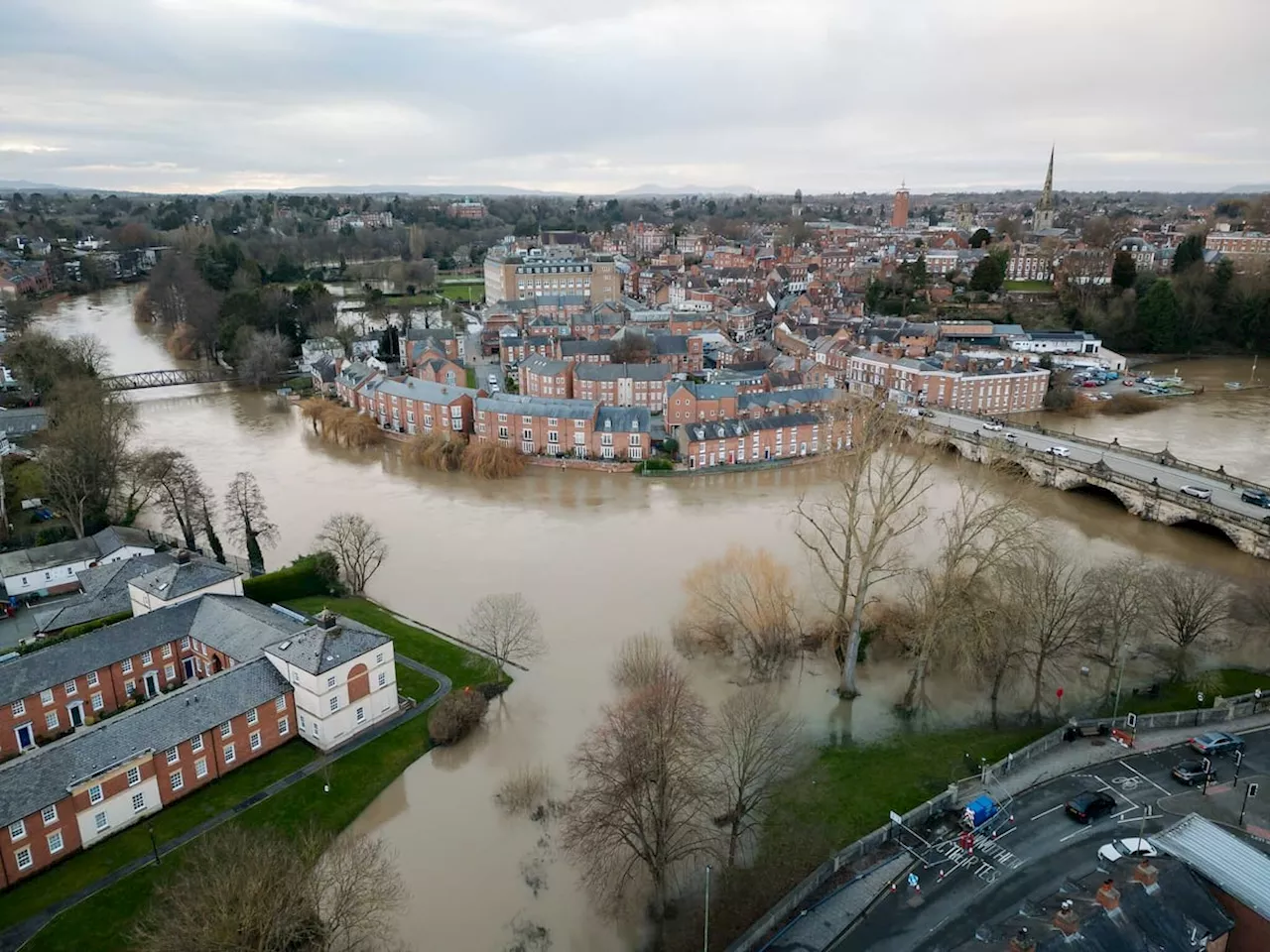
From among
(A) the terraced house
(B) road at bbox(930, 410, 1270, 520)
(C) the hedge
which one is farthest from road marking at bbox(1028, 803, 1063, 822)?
(B) road at bbox(930, 410, 1270, 520)

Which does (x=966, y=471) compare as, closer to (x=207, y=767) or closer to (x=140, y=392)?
(x=207, y=767)

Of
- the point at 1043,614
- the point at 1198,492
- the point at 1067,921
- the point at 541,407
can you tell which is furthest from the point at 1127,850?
the point at 541,407

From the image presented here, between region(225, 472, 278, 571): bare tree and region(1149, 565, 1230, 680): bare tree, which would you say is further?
region(225, 472, 278, 571): bare tree

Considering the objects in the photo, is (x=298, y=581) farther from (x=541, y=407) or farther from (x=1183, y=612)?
(x=1183, y=612)

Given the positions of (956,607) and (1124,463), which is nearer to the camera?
(956,607)

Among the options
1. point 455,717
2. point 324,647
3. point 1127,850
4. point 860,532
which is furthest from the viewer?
point 860,532

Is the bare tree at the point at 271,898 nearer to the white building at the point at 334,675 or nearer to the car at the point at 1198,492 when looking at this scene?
the white building at the point at 334,675

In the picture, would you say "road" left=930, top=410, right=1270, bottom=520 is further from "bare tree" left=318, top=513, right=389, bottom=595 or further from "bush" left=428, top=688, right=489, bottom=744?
"bare tree" left=318, top=513, right=389, bottom=595
